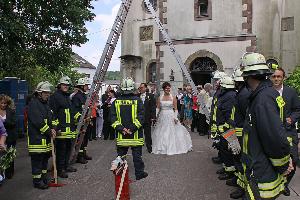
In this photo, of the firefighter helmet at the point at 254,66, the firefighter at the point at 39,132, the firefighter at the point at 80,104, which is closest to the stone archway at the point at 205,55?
the firefighter at the point at 80,104

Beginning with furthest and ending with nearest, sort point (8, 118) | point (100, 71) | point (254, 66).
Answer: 1. point (100, 71)
2. point (8, 118)
3. point (254, 66)

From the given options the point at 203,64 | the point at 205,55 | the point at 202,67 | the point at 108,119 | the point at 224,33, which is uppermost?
the point at 224,33

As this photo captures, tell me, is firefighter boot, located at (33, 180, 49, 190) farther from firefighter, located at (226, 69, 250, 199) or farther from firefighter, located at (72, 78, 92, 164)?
firefighter, located at (226, 69, 250, 199)

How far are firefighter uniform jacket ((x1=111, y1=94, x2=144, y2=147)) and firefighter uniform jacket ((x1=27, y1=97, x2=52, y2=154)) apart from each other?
129 centimetres

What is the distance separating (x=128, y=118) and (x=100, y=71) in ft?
6.91

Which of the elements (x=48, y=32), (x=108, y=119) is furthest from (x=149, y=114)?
(x=48, y=32)

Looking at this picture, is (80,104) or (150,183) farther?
(80,104)

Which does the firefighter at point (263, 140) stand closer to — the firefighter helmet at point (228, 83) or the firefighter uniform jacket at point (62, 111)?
the firefighter helmet at point (228, 83)

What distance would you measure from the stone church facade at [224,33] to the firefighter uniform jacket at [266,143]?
Answer: 1904 cm

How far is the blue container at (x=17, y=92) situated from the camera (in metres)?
15.1

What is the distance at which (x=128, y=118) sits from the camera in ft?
25.7

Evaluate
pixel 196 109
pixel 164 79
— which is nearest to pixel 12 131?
pixel 196 109

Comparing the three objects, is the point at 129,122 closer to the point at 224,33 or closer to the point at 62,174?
the point at 62,174

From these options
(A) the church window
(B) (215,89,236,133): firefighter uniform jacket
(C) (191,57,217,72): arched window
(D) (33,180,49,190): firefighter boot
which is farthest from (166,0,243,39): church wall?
(D) (33,180,49,190): firefighter boot
